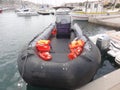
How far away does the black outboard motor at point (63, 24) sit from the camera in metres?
5.94

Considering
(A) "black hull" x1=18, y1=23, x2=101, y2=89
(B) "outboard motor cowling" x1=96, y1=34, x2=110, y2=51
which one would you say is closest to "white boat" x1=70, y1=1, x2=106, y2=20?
(B) "outboard motor cowling" x1=96, y1=34, x2=110, y2=51

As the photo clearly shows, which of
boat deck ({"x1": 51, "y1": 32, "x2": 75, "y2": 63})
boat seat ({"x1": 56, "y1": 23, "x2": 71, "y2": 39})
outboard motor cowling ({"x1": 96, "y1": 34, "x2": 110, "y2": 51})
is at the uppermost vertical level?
boat seat ({"x1": 56, "y1": 23, "x2": 71, "y2": 39})

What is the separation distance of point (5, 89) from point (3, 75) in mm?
884

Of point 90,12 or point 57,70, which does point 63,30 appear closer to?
point 57,70

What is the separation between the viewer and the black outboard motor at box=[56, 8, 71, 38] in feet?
19.5

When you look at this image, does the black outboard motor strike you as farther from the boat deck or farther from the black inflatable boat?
the black inflatable boat

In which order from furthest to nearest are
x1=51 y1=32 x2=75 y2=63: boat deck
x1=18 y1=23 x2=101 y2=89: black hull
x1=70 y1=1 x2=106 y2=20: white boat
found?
x1=70 y1=1 x2=106 y2=20: white boat, x1=51 y1=32 x2=75 y2=63: boat deck, x1=18 y1=23 x2=101 y2=89: black hull

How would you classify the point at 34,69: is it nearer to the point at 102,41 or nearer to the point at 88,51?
the point at 88,51

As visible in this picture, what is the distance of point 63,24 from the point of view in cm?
593

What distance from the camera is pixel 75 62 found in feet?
11.3

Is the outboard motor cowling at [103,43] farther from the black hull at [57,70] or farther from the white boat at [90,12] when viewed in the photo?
the white boat at [90,12]

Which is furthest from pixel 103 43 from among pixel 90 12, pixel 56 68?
pixel 90 12

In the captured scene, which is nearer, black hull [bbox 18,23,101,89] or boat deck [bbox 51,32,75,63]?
black hull [bbox 18,23,101,89]

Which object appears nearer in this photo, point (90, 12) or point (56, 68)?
point (56, 68)
